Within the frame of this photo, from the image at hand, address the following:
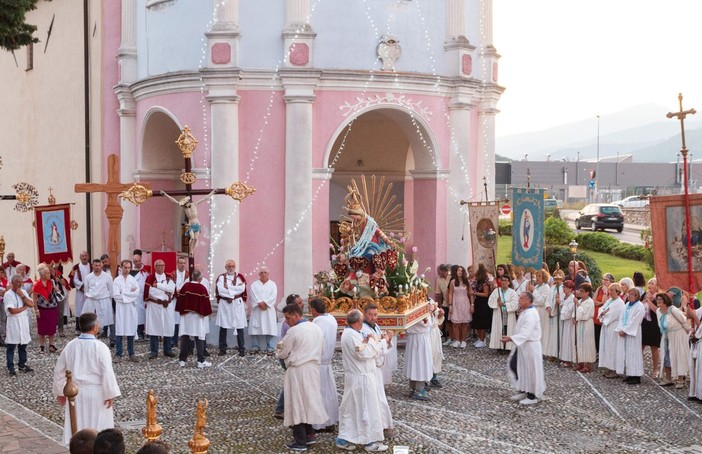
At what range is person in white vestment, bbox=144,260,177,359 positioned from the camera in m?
16.0

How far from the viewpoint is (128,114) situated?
20828 millimetres

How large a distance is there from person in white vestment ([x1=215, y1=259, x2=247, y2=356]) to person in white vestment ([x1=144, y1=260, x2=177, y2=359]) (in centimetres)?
85

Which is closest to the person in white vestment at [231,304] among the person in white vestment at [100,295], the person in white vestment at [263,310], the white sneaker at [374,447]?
the person in white vestment at [263,310]

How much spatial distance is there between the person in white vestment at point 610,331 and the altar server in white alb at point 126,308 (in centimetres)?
783

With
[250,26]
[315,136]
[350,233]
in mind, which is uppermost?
[250,26]

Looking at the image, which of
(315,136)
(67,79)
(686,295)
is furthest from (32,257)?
(686,295)

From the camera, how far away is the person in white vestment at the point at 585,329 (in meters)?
15.1

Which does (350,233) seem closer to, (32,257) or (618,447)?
(618,447)

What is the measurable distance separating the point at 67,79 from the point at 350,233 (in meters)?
15.1

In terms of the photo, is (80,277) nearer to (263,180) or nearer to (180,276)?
(180,276)

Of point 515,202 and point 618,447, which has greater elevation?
point 515,202

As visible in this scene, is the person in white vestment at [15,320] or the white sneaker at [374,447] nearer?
the white sneaker at [374,447]

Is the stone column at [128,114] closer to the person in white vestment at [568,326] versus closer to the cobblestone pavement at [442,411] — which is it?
the cobblestone pavement at [442,411]

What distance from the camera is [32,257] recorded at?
92.4 ft
